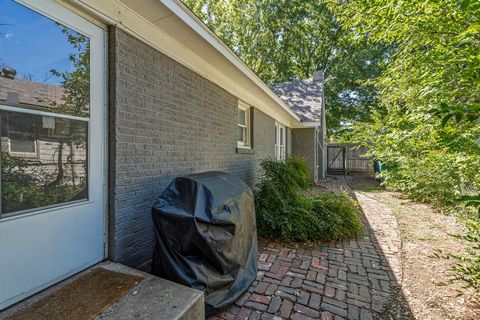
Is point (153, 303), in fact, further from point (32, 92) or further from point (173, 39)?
point (173, 39)

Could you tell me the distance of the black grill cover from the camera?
209 centimetres

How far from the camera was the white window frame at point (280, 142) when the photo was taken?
907 cm

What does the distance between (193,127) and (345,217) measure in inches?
129

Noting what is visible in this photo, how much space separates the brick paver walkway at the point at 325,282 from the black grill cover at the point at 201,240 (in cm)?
30

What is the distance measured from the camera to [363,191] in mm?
9477

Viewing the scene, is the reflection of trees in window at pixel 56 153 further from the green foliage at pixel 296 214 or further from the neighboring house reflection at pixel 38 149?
the green foliage at pixel 296 214

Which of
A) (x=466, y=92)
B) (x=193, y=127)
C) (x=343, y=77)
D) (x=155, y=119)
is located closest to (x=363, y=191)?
(x=466, y=92)

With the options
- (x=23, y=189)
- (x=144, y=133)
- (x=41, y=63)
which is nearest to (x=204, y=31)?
(x=144, y=133)

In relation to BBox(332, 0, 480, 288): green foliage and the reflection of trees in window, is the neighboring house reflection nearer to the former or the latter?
the reflection of trees in window

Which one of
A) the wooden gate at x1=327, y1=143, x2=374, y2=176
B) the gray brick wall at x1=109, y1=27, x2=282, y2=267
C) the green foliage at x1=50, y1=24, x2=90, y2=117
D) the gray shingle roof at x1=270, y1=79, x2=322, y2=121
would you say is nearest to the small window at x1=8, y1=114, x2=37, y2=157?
the green foliage at x1=50, y1=24, x2=90, y2=117

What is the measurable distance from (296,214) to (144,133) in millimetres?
2948

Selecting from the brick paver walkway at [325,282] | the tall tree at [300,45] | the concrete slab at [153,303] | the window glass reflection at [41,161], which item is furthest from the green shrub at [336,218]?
the tall tree at [300,45]

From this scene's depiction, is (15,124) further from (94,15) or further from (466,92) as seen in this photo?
(466,92)

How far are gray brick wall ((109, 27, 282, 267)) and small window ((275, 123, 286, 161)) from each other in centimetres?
523
